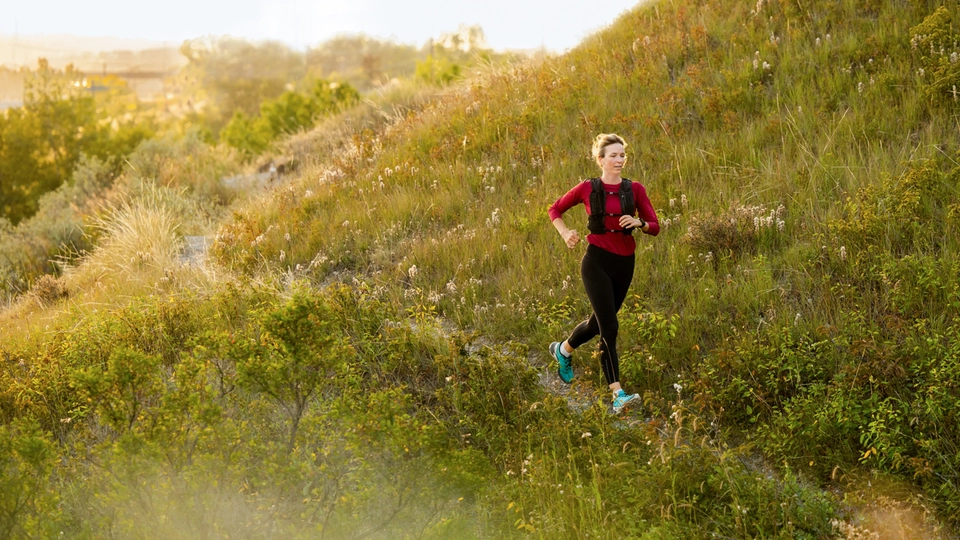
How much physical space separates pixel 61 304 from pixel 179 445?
6.87 meters

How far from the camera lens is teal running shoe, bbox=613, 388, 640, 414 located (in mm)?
5887

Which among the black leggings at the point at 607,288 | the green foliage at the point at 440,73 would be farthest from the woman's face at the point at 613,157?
the green foliage at the point at 440,73

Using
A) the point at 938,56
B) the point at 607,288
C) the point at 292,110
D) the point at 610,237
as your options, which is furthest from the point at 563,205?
the point at 292,110

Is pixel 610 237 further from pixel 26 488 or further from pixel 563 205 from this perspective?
pixel 26 488

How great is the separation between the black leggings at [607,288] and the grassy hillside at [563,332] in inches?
17.4

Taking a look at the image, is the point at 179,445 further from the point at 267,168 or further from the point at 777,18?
the point at 267,168

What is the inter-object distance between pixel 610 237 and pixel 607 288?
1.26ft

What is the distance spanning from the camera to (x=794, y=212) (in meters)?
7.52

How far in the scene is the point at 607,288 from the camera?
19.3ft

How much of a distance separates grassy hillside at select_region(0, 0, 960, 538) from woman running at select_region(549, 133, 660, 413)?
0.51 metres

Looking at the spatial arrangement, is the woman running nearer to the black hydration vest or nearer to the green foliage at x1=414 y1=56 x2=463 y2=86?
the black hydration vest

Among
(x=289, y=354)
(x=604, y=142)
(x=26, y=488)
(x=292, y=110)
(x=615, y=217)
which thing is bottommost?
(x=292, y=110)

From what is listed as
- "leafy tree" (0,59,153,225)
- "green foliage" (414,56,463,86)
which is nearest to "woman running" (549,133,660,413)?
"green foliage" (414,56,463,86)

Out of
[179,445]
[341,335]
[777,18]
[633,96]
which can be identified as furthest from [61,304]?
[777,18]
